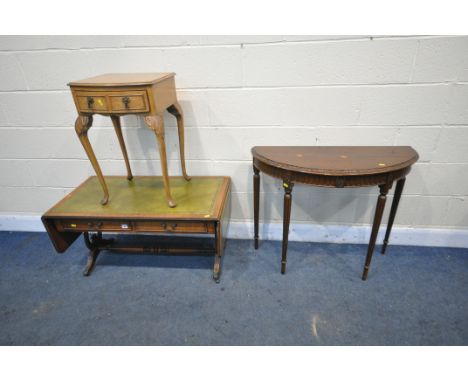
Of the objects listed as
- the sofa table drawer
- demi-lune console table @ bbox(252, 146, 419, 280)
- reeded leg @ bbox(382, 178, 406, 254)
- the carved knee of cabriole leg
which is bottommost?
reeded leg @ bbox(382, 178, 406, 254)

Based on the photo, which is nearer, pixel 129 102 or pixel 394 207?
pixel 129 102

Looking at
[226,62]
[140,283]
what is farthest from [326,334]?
[226,62]

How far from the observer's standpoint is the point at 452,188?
200 centimetres

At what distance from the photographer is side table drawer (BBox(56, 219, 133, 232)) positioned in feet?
5.89

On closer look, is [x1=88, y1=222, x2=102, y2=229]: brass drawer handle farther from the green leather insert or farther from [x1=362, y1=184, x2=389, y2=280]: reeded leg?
[x1=362, y1=184, x2=389, y2=280]: reeded leg

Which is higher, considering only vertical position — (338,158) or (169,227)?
(338,158)

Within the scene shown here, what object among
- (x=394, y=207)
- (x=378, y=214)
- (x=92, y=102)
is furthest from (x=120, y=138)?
(x=394, y=207)

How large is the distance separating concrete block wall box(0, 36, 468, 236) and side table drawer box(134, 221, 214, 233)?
0.53m

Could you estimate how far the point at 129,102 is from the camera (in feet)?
4.92

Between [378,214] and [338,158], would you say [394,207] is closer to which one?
[378,214]

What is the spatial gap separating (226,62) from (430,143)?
141 centimetres

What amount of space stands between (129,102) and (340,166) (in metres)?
1.16

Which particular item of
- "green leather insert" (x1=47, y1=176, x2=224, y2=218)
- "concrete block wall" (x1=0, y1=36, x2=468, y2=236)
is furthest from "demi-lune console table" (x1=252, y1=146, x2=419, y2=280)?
"green leather insert" (x1=47, y1=176, x2=224, y2=218)
